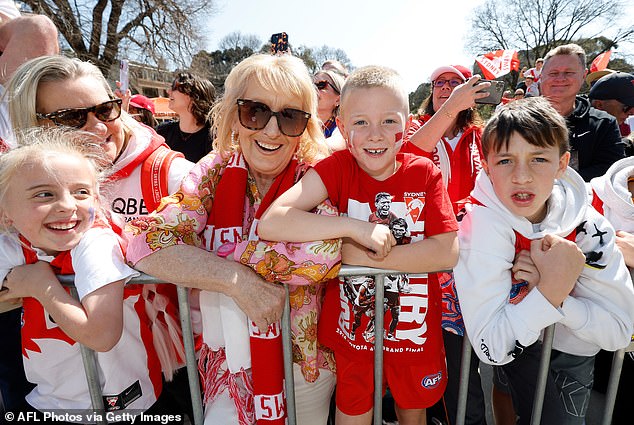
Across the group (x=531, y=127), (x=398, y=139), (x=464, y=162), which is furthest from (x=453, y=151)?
(x=398, y=139)

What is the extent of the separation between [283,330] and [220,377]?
423 millimetres

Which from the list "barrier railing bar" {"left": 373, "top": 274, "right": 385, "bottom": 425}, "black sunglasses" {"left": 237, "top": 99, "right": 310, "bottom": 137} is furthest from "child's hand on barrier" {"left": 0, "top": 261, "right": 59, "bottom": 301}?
"barrier railing bar" {"left": 373, "top": 274, "right": 385, "bottom": 425}

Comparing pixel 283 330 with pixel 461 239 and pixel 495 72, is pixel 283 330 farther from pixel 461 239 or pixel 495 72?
pixel 495 72

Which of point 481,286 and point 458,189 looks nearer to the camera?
point 481,286

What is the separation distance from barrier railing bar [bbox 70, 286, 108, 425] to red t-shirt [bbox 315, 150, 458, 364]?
3.18ft

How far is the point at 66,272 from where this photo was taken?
5.11 feet

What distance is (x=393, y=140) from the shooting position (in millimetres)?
1635

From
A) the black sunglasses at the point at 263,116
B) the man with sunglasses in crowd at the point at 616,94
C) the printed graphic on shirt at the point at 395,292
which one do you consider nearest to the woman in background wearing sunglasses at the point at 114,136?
the black sunglasses at the point at 263,116

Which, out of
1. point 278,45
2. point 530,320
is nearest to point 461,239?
point 530,320

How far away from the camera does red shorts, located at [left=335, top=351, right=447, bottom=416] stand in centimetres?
163

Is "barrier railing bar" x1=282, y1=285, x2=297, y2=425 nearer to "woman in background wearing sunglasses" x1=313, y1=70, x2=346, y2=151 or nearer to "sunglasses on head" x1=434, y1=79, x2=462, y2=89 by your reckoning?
"sunglasses on head" x1=434, y1=79, x2=462, y2=89

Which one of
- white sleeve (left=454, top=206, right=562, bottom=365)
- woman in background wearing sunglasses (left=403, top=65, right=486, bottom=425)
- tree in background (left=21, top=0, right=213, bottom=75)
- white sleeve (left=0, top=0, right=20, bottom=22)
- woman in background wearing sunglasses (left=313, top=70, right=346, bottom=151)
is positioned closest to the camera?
white sleeve (left=454, top=206, right=562, bottom=365)

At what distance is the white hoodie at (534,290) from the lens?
4.77 feet

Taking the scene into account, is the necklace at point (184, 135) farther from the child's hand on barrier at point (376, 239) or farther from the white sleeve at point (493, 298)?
the white sleeve at point (493, 298)
